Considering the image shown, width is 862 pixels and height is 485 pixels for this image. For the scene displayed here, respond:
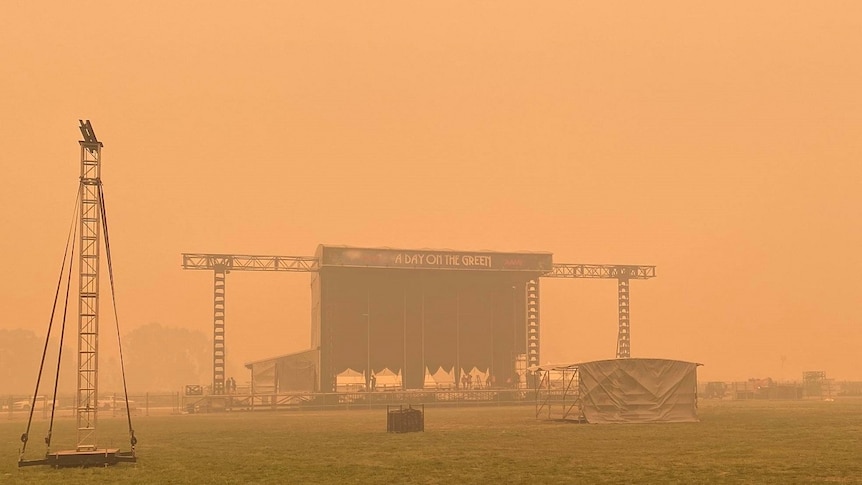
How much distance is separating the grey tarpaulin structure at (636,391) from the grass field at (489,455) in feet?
12.7

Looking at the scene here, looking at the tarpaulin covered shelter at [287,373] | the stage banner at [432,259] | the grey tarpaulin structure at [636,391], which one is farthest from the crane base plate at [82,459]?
the tarpaulin covered shelter at [287,373]

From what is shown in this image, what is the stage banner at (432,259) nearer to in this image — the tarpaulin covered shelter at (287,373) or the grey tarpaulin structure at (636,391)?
the tarpaulin covered shelter at (287,373)

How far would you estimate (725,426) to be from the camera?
40.2 m

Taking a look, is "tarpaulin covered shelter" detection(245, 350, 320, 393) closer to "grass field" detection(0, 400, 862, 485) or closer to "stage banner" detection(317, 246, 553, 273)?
"stage banner" detection(317, 246, 553, 273)

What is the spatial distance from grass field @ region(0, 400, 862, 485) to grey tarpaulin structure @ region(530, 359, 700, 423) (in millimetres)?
3878

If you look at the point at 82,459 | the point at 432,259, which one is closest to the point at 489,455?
the point at 82,459

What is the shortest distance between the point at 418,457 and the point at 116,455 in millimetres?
8510

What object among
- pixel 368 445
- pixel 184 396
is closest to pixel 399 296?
pixel 184 396

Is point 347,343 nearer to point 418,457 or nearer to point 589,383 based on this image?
point 589,383

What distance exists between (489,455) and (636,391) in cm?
2206

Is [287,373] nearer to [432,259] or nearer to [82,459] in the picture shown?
[432,259]

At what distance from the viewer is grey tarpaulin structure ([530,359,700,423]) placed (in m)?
46.7

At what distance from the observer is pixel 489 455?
2714cm

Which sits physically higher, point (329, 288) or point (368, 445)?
point (329, 288)
